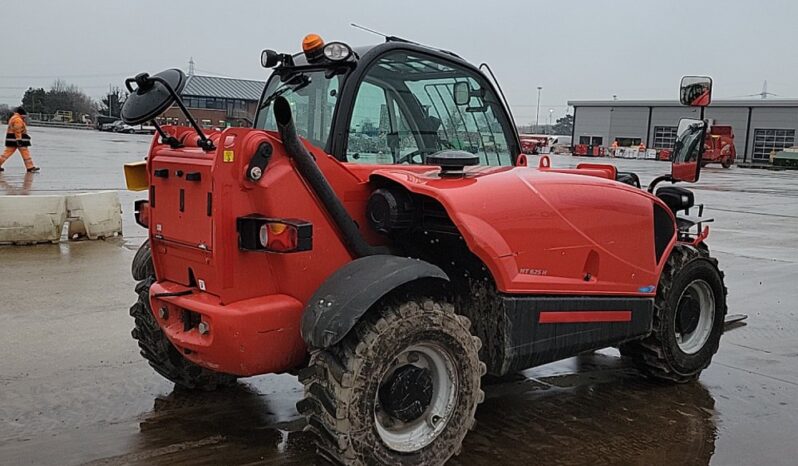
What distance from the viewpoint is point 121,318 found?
6293mm

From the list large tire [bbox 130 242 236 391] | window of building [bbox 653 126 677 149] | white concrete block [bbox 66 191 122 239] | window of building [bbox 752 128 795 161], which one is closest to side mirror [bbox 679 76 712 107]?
large tire [bbox 130 242 236 391]

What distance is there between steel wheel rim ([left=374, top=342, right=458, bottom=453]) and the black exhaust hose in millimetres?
557

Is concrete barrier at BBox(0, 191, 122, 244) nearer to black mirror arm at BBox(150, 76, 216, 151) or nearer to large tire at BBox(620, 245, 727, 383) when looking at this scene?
A: black mirror arm at BBox(150, 76, 216, 151)

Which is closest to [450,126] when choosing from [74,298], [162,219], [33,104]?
[162,219]

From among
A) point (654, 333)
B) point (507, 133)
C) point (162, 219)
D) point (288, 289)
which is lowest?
point (654, 333)

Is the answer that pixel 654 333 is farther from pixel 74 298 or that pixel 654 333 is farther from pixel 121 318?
pixel 74 298

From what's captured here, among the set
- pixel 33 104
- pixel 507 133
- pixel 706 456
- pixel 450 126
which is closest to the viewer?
pixel 706 456

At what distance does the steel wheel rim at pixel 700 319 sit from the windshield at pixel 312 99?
112 inches

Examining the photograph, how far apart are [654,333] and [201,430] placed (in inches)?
116

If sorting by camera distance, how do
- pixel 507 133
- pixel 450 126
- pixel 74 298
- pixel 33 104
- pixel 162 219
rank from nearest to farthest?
pixel 162 219 → pixel 450 126 → pixel 507 133 → pixel 74 298 → pixel 33 104

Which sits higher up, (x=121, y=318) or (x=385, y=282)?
(x=385, y=282)

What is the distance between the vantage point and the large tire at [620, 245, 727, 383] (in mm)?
5016

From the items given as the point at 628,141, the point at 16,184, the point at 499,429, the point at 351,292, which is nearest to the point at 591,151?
the point at 628,141

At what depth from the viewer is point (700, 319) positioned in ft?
17.8
